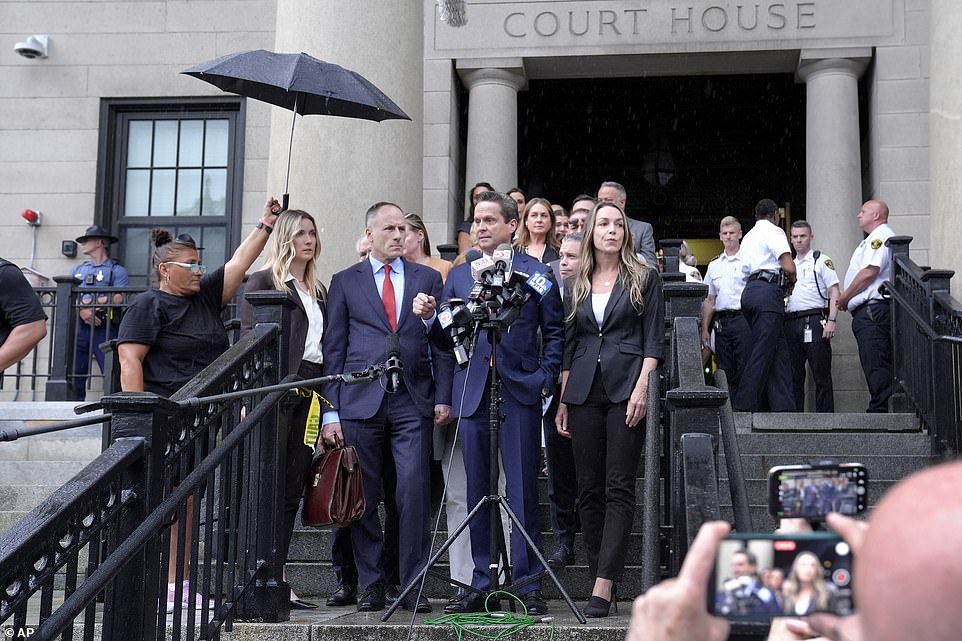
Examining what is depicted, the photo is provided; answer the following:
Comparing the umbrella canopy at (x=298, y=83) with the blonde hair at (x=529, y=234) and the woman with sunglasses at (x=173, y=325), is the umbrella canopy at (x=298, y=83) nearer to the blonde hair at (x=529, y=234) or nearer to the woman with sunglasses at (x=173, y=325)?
the woman with sunglasses at (x=173, y=325)

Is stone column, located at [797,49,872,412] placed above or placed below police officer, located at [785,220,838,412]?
above

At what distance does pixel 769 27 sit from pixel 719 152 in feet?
15.4

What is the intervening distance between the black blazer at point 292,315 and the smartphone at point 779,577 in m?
4.52

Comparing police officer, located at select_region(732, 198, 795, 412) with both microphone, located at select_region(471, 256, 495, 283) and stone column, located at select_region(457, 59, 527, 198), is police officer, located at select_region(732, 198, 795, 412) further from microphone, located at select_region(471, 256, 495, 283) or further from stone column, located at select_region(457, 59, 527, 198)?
microphone, located at select_region(471, 256, 495, 283)

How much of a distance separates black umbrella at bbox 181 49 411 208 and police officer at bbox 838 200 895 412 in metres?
4.54

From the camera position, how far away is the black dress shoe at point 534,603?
5625 millimetres

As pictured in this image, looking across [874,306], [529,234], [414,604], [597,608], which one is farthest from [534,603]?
[874,306]

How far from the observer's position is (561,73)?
543 inches

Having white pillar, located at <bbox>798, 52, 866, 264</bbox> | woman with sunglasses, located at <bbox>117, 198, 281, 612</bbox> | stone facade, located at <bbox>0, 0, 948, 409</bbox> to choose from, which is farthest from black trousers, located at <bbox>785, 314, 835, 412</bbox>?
woman with sunglasses, located at <bbox>117, 198, 281, 612</bbox>

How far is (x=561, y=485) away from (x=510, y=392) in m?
0.80

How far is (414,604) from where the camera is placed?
573cm

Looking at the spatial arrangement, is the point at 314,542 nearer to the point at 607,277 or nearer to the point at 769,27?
the point at 607,277

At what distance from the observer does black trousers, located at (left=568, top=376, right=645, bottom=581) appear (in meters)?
5.76

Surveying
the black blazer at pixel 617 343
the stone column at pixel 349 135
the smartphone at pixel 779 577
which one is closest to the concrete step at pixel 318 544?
the black blazer at pixel 617 343
